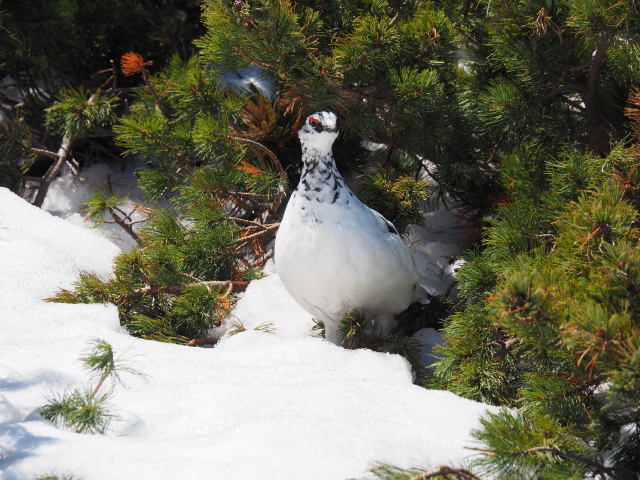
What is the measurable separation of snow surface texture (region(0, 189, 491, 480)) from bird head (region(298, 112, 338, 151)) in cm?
58

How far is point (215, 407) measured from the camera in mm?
1766

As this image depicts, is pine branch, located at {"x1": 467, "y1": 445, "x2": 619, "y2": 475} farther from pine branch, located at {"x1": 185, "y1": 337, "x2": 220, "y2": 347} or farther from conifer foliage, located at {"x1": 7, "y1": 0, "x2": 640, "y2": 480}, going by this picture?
pine branch, located at {"x1": 185, "y1": 337, "x2": 220, "y2": 347}

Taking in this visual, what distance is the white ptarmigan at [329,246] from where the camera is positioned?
221 cm

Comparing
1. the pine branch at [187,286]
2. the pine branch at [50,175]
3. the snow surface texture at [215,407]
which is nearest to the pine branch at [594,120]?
the snow surface texture at [215,407]

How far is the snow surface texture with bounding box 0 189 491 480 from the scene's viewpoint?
1.51 m

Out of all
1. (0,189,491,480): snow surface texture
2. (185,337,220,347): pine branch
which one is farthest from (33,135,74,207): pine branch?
(185,337,220,347): pine branch

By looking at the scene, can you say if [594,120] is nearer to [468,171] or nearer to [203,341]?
[468,171]

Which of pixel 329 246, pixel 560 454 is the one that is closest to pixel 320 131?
pixel 329 246

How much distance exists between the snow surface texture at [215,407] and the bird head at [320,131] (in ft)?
1.92

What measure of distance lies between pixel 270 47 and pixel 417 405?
3.81 ft

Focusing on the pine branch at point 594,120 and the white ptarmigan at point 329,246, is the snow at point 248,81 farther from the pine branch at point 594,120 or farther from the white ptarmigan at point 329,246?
the pine branch at point 594,120

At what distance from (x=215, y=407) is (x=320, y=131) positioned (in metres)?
Result: 0.89

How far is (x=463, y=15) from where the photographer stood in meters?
2.74

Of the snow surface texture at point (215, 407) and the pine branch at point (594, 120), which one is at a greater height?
the pine branch at point (594, 120)
